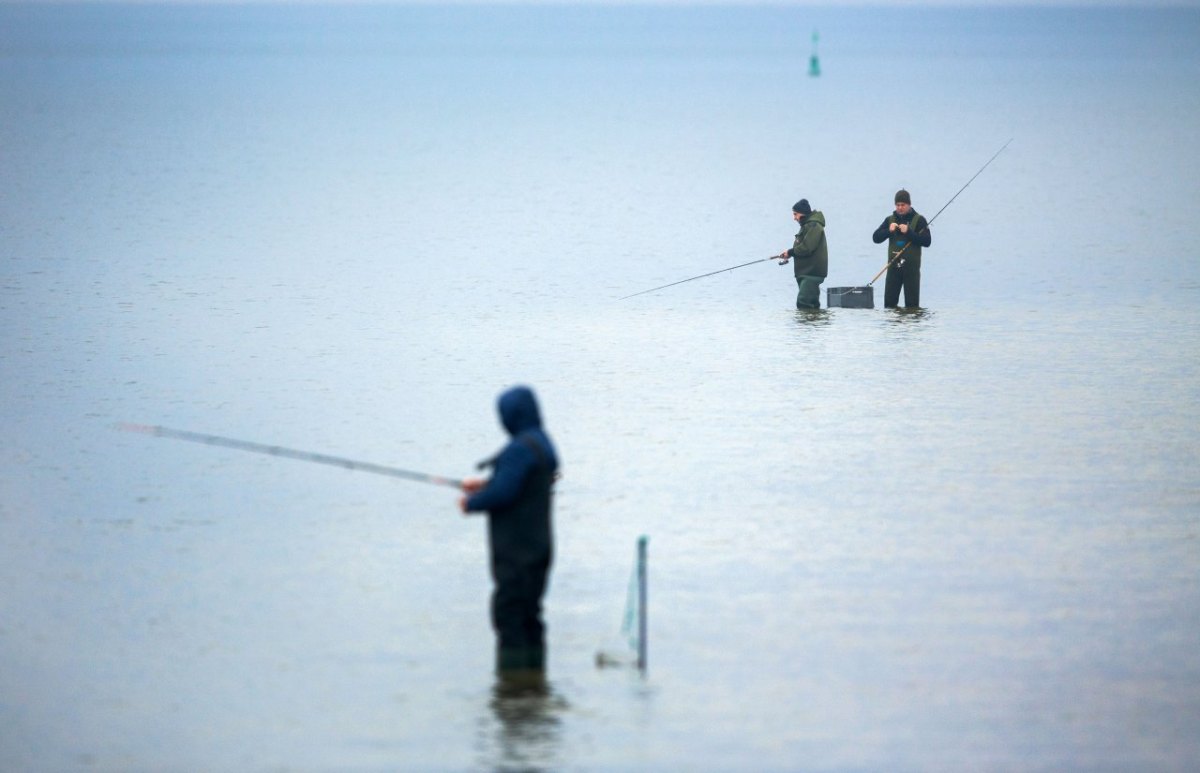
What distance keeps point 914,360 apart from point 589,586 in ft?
27.3

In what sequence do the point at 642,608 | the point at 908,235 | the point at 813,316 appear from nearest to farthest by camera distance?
the point at 642,608, the point at 908,235, the point at 813,316

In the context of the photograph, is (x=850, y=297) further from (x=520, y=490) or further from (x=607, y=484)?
(x=520, y=490)

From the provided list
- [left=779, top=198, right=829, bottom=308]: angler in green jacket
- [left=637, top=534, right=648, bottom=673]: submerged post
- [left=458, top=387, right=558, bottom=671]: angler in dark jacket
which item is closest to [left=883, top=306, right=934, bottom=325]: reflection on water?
[left=779, top=198, right=829, bottom=308]: angler in green jacket

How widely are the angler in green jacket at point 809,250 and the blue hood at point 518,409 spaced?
1216cm

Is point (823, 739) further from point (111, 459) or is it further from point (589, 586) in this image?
point (111, 459)

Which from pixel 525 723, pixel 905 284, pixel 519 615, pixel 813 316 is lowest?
pixel 525 723

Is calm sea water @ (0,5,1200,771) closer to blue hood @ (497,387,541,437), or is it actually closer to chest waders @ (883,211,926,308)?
chest waders @ (883,211,926,308)

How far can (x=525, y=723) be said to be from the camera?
26.9 feet

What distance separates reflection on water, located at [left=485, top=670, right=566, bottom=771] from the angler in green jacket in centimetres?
1231

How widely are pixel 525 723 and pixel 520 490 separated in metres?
1.07

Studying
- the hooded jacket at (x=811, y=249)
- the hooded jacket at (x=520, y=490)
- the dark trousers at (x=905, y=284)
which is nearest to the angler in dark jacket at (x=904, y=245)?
the dark trousers at (x=905, y=284)

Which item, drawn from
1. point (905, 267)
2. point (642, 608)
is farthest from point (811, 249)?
point (642, 608)

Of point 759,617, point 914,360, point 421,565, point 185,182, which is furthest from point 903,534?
point 185,182

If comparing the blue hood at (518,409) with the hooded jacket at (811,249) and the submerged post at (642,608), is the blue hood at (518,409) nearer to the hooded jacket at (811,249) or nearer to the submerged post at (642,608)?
the submerged post at (642,608)
